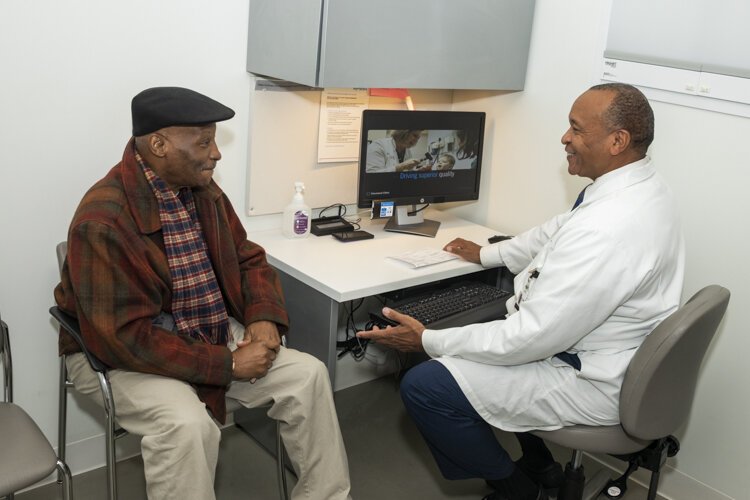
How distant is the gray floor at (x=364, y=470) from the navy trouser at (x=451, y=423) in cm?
39

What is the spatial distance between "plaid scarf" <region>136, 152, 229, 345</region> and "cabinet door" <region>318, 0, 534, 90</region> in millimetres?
583

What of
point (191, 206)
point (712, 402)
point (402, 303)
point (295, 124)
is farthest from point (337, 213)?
point (712, 402)

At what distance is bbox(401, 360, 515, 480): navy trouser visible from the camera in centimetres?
204

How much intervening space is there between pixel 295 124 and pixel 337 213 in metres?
0.44

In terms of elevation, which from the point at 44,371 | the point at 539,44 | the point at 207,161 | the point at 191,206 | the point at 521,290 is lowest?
the point at 44,371

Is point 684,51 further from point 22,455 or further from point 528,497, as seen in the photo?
point 22,455

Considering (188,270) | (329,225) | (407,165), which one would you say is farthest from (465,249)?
(188,270)

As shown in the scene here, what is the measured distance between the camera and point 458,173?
288 cm

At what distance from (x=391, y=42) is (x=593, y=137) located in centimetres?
72

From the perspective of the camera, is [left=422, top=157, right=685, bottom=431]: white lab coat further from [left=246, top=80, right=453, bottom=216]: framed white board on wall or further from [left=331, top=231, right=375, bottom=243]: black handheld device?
[left=246, top=80, right=453, bottom=216]: framed white board on wall

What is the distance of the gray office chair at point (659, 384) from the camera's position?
1778 mm

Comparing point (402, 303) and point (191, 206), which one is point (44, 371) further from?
point (402, 303)

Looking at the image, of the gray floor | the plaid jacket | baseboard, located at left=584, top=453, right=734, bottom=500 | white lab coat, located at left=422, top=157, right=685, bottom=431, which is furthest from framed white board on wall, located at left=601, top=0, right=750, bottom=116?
the plaid jacket

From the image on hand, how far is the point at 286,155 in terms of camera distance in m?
2.60
